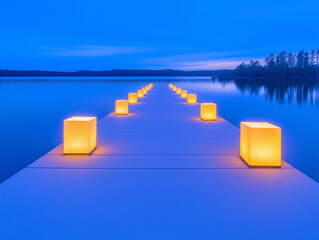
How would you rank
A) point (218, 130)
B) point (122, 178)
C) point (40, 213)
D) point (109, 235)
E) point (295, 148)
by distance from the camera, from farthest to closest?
point (295, 148) → point (218, 130) → point (122, 178) → point (40, 213) → point (109, 235)

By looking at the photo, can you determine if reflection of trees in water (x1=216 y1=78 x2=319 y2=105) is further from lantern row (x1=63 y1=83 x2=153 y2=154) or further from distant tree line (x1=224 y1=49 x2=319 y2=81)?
distant tree line (x1=224 y1=49 x2=319 y2=81)

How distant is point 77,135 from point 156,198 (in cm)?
259

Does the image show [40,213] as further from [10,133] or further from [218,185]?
[10,133]

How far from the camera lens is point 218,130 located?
30.6 feet

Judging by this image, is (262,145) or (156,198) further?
(262,145)

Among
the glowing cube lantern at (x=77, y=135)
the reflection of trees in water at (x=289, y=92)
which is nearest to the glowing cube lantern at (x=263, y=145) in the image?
the glowing cube lantern at (x=77, y=135)

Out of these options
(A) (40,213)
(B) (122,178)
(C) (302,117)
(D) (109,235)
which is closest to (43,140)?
(B) (122,178)

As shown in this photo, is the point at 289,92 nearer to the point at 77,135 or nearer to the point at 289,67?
the point at 77,135

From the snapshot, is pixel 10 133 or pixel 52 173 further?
pixel 10 133

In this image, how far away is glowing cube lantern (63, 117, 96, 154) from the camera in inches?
234

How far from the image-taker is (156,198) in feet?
13.3

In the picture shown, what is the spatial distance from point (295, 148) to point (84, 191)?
25.3 feet

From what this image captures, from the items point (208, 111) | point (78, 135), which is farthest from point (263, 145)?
point (208, 111)

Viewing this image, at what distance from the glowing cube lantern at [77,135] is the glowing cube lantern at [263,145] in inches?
114
